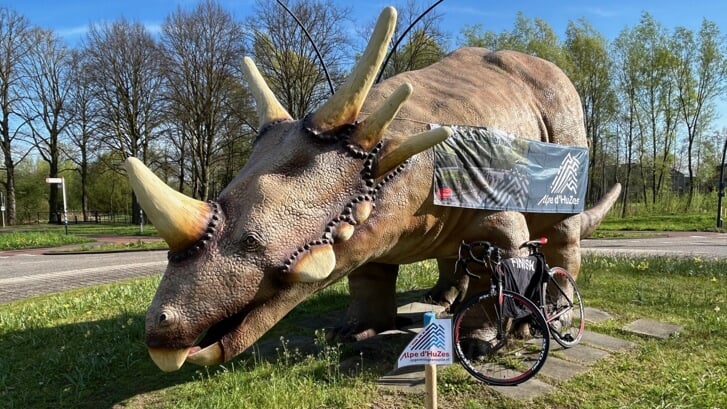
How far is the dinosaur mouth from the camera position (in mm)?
2109

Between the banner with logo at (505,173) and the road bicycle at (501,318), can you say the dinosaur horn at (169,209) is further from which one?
the road bicycle at (501,318)

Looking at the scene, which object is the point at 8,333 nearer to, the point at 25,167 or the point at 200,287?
the point at 200,287

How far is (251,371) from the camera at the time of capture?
3.46 meters

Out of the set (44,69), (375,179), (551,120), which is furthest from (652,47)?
(44,69)

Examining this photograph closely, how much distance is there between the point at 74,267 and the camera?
11688 mm

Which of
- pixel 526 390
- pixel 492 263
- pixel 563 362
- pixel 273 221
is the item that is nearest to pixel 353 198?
pixel 273 221

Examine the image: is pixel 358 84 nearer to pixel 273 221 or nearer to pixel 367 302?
pixel 273 221

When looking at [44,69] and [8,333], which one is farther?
[44,69]

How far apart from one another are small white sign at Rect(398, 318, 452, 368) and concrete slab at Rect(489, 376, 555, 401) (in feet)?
2.38

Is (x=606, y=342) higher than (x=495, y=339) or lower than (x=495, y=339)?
lower

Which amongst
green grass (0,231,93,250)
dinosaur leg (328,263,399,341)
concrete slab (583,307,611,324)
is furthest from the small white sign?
green grass (0,231,93,250)

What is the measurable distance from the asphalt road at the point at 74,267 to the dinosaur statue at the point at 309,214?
6.85 metres

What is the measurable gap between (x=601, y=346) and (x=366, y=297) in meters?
1.84

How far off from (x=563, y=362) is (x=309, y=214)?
2.30m
